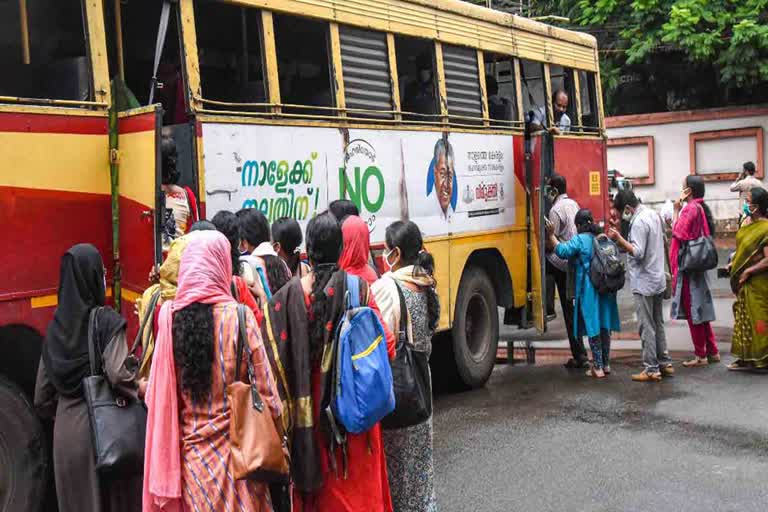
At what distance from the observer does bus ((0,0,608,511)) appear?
5.39 metres

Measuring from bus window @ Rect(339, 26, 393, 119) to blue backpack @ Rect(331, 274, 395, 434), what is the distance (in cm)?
377

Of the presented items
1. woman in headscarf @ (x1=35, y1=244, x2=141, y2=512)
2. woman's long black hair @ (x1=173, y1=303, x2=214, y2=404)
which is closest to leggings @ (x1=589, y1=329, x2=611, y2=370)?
woman in headscarf @ (x1=35, y1=244, x2=141, y2=512)

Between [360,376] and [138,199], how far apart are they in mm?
2055

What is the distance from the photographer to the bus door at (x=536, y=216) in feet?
32.4

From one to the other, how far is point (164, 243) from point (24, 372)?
101cm

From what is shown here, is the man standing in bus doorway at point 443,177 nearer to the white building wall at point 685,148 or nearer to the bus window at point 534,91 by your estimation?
the bus window at point 534,91

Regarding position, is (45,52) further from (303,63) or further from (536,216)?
(536,216)

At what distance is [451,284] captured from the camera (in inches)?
356

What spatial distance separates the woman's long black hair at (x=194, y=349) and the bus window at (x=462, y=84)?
18.6ft

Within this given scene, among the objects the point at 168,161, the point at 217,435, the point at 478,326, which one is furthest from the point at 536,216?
the point at 217,435

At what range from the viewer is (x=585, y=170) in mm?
11539

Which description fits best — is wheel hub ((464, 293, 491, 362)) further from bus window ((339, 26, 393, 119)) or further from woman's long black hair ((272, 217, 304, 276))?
woman's long black hair ((272, 217, 304, 276))

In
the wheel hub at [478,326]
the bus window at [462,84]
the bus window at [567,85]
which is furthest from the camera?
the bus window at [567,85]

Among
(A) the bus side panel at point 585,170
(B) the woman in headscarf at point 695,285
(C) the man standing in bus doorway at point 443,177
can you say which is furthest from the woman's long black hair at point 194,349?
(A) the bus side panel at point 585,170
